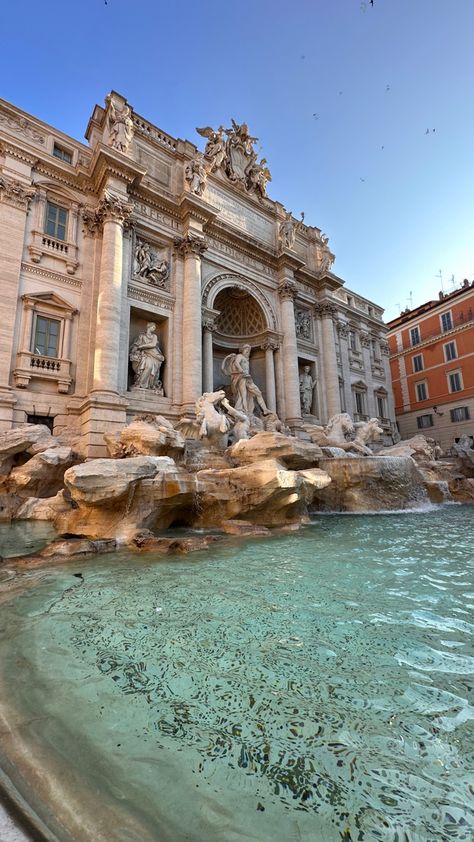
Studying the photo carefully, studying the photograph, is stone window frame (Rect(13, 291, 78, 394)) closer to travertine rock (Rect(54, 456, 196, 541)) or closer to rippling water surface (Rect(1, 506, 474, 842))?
travertine rock (Rect(54, 456, 196, 541))

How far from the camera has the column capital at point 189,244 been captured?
564 inches

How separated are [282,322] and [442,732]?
1754 cm

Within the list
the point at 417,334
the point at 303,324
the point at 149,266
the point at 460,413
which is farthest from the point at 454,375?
the point at 149,266

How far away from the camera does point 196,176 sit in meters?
14.9

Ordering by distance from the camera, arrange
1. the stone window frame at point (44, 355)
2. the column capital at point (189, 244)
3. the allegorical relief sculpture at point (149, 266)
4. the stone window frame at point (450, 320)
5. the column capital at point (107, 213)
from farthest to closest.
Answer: the stone window frame at point (450, 320), the column capital at point (189, 244), the allegorical relief sculpture at point (149, 266), the column capital at point (107, 213), the stone window frame at point (44, 355)

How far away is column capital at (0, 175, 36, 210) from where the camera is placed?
11.6 m

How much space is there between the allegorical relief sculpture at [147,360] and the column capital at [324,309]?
10371 millimetres

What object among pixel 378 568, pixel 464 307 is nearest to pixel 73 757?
pixel 378 568

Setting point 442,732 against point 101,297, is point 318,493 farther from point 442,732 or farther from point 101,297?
point 101,297

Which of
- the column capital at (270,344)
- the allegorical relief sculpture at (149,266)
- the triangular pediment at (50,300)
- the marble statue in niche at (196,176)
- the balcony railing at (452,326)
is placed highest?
the marble statue in niche at (196,176)

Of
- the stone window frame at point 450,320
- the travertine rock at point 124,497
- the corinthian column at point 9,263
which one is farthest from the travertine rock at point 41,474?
the stone window frame at point 450,320

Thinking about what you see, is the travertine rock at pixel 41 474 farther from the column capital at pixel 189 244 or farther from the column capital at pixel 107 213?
the column capital at pixel 189 244

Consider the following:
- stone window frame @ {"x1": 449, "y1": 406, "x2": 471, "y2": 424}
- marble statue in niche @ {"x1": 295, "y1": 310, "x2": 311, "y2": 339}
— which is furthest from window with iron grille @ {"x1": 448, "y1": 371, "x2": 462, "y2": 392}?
marble statue in niche @ {"x1": 295, "y1": 310, "x2": 311, "y2": 339}

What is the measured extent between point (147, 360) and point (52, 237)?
507cm
